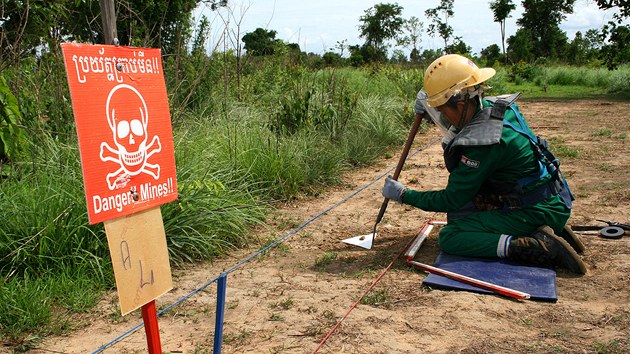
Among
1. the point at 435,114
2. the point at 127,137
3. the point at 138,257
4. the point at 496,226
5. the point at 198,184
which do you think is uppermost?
the point at 127,137

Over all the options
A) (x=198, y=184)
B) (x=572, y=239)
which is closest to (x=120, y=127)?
(x=198, y=184)

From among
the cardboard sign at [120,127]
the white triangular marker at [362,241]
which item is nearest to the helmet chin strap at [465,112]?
the white triangular marker at [362,241]

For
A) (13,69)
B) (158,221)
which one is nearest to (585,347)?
(158,221)

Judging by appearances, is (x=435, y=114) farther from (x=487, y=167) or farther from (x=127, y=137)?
(x=127, y=137)

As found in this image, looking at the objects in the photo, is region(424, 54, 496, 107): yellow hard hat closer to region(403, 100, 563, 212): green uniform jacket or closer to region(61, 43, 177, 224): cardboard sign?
region(403, 100, 563, 212): green uniform jacket

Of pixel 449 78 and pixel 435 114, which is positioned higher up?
pixel 449 78

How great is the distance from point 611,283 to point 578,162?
411 centimetres

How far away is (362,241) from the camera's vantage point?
4.76 meters

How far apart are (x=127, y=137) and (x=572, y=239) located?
3349 millimetres

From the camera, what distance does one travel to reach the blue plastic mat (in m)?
3.63

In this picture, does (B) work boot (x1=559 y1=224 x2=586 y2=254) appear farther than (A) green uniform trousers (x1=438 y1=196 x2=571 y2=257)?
Yes

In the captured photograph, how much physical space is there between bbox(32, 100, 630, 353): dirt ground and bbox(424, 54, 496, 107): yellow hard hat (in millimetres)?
1197

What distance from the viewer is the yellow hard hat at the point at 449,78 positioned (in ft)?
12.9

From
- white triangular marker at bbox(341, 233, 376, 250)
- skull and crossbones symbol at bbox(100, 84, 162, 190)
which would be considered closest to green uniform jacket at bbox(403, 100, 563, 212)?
white triangular marker at bbox(341, 233, 376, 250)
